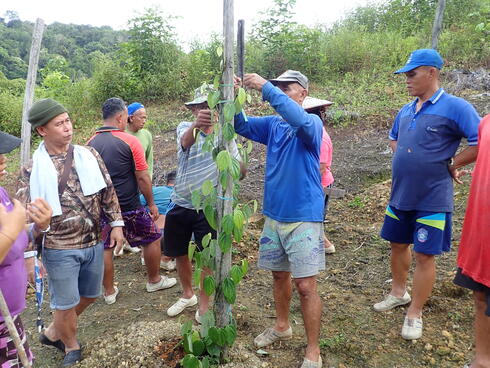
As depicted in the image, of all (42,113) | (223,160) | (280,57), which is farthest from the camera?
(280,57)

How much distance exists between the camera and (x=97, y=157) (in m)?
2.71

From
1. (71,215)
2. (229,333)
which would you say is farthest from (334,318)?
(71,215)

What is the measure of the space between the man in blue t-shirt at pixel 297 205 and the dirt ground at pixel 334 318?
39 centimetres

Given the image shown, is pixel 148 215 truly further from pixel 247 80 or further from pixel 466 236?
pixel 466 236

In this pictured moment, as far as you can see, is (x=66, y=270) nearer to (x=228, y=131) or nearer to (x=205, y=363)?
(x=205, y=363)

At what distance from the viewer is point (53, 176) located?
244 centimetres

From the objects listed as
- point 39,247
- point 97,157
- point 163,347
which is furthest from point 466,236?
point 39,247

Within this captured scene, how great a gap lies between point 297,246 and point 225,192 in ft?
1.93

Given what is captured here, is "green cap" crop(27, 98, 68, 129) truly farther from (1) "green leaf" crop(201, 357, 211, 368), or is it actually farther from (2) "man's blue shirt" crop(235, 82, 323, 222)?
(1) "green leaf" crop(201, 357, 211, 368)

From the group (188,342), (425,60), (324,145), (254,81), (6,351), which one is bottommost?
(188,342)

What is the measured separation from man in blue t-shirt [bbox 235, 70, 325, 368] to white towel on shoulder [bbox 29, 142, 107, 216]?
105 centimetres

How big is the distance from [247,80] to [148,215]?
1779mm

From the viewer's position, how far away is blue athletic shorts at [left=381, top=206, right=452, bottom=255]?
268 cm

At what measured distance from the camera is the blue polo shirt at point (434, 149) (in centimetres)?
263
